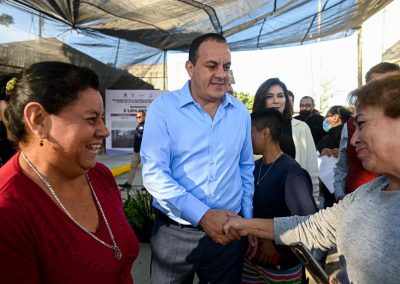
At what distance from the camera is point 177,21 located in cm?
829

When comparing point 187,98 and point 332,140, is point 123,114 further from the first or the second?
point 187,98

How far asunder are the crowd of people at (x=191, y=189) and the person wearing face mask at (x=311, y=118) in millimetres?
3604

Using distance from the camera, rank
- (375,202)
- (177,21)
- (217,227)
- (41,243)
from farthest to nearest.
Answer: (177,21) < (217,227) < (375,202) < (41,243)

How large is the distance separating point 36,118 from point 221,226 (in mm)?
1163

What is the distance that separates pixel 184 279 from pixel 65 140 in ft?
4.14

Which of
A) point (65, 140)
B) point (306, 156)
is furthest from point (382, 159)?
point (306, 156)

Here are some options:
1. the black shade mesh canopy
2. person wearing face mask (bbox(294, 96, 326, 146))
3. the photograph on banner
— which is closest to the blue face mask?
person wearing face mask (bbox(294, 96, 326, 146))

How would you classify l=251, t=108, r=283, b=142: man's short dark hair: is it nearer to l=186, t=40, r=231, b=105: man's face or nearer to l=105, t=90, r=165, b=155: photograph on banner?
l=186, t=40, r=231, b=105: man's face

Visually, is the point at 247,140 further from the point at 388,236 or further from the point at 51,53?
the point at 51,53

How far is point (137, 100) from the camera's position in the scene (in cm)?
1087

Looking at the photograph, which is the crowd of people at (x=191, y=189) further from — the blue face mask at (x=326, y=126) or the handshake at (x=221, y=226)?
the blue face mask at (x=326, y=126)

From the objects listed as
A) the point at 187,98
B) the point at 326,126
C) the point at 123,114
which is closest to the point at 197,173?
the point at 187,98

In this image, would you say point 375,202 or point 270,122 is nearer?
point 375,202

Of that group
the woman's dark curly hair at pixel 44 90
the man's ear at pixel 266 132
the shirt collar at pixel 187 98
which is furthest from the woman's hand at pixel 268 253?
the woman's dark curly hair at pixel 44 90
